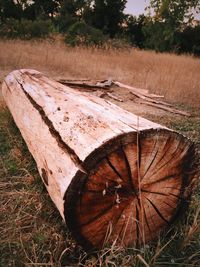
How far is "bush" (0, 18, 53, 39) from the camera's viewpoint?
16050 millimetres

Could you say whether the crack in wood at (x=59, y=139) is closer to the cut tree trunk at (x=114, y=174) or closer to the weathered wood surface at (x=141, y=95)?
the cut tree trunk at (x=114, y=174)

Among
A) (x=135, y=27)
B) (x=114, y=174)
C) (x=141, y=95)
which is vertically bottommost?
(x=141, y=95)

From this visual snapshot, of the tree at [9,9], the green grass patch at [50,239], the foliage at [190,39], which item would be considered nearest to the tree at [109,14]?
the foliage at [190,39]

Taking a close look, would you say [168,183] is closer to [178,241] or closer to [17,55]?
[178,241]

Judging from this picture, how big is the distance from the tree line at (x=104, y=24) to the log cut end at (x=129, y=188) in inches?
519

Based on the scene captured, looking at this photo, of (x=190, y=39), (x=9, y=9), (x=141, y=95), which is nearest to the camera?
(x=141, y=95)

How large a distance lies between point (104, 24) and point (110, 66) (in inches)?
614

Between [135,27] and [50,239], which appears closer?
[50,239]

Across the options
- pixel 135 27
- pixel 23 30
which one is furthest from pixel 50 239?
pixel 135 27

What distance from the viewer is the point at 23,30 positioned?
1667 centimetres

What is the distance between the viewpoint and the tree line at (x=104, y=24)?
1579 centimetres

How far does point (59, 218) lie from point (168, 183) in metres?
0.89

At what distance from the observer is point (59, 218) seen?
7.72 ft

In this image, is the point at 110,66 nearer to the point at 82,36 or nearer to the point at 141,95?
the point at 141,95
